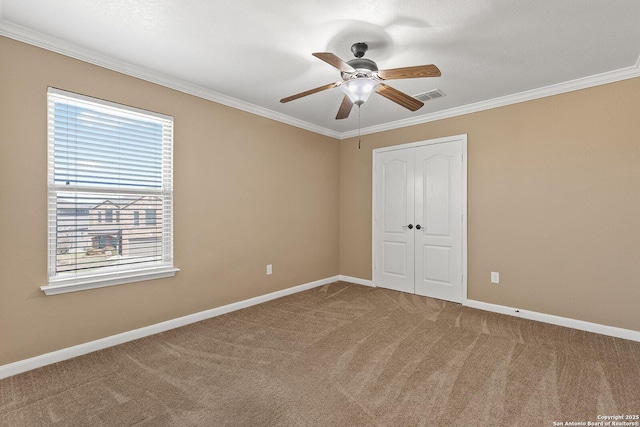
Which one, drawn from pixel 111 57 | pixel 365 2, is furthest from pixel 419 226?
pixel 111 57

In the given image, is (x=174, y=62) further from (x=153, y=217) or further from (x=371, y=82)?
(x=371, y=82)

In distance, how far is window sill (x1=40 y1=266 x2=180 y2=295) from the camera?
8.20ft

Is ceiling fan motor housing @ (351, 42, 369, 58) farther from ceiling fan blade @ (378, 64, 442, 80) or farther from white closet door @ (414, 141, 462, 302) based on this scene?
white closet door @ (414, 141, 462, 302)

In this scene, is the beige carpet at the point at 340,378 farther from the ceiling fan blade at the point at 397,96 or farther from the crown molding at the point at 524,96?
the crown molding at the point at 524,96

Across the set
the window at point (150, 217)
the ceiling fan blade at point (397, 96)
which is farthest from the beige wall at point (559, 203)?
the window at point (150, 217)

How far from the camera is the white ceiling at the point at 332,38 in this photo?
2068mm

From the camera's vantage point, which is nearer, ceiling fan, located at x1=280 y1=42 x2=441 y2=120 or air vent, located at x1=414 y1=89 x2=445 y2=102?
ceiling fan, located at x1=280 y1=42 x2=441 y2=120

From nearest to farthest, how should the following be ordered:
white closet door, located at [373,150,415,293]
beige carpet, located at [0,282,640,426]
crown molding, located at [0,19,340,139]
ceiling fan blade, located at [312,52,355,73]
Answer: beige carpet, located at [0,282,640,426] → ceiling fan blade, located at [312,52,355,73] → crown molding, located at [0,19,340,139] → white closet door, located at [373,150,415,293]

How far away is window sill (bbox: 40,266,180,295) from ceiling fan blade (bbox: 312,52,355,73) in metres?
2.47

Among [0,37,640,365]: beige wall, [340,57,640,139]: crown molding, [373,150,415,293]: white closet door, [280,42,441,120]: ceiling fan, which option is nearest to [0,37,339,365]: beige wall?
[0,37,640,365]: beige wall

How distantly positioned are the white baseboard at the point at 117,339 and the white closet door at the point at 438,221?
207cm

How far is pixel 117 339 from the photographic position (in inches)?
111

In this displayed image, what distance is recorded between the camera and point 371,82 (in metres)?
2.39

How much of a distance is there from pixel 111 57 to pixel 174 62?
0.51 metres
